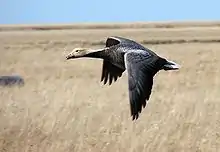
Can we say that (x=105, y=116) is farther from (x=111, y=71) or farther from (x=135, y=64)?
(x=135, y=64)

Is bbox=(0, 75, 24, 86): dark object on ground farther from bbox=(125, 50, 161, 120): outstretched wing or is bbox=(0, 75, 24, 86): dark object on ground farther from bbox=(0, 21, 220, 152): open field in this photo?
bbox=(125, 50, 161, 120): outstretched wing

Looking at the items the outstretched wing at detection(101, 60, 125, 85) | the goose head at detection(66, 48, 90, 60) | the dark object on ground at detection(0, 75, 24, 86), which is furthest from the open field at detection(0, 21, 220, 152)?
the goose head at detection(66, 48, 90, 60)

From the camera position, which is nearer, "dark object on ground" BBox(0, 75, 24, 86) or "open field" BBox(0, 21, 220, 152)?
"open field" BBox(0, 21, 220, 152)

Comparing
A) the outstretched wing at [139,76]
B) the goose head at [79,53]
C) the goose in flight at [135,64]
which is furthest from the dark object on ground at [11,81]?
the outstretched wing at [139,76]

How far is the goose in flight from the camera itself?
5.26 m

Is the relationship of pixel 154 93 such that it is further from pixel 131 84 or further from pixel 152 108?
pixel 131 84

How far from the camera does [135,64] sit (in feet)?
17.7

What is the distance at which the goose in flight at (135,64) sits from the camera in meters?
5.26

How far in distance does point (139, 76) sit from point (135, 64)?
0.31ft

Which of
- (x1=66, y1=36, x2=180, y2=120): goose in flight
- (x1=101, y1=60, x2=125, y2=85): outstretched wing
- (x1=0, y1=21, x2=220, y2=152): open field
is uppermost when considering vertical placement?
(x1=66, y1=36, x2=180, y2=120): goose in flight

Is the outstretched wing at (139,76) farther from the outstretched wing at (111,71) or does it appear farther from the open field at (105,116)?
the open field at (105,116)

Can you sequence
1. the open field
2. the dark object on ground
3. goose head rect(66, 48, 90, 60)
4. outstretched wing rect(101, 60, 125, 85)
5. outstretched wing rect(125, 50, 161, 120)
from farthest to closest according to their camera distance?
the dark object on ground → the open field → outstretched wing rect(101, 60, 125, 85) → goose head rect(66, 48, 90, 60) → outstretched wing rect(125, 50, 161, 120)

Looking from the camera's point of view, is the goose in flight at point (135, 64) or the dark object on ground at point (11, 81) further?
the dark object on ground at point (11, 81)

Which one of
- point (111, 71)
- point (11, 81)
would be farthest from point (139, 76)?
point (11, 81)
